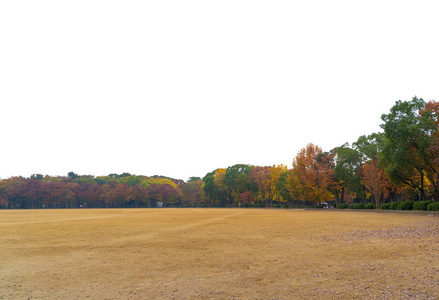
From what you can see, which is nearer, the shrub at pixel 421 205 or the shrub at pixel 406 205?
the shrub at pixel 421 205

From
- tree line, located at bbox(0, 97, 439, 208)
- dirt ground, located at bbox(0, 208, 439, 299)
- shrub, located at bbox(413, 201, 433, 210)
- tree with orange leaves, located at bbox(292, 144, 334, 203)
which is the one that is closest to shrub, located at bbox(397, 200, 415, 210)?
shrub, located at bbox(413, 201, 433, 210)

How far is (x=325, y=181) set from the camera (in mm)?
59062

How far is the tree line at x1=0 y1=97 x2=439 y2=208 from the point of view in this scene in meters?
33.7

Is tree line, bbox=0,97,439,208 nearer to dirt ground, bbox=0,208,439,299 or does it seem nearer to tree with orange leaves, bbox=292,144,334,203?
tree with orange leaves, bbox=292,144,334,203

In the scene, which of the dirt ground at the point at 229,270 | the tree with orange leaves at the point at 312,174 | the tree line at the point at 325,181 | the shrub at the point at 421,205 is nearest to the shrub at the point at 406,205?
the shrub at the point at 421,205

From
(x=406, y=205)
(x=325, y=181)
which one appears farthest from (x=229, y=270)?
(x=325, y=181)

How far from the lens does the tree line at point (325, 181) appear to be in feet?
110

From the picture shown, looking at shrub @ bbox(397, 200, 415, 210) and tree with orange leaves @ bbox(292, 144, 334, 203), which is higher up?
tree with orange leaves @ bbox(292, 144, 334, 203)

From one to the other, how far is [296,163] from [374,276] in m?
60.2

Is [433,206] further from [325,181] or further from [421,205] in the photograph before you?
[325,181]

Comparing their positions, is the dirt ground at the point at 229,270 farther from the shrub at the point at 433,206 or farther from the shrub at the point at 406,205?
the shrub at the point at 406,205

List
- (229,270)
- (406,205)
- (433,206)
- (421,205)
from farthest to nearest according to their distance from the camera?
(406,205) → (421,205) → (433,206) → (229,270)

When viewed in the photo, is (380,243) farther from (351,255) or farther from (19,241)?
(19,241)

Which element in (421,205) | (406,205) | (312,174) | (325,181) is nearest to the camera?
(421,205)
